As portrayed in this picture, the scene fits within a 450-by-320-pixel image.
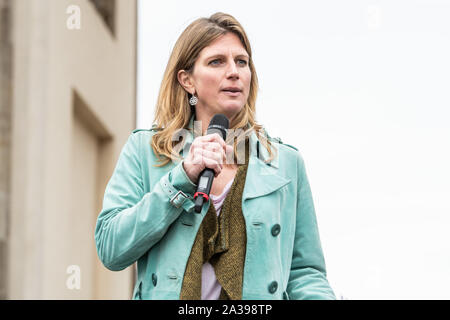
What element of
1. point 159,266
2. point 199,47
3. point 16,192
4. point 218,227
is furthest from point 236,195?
point 16,192

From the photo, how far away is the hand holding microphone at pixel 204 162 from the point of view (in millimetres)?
2264

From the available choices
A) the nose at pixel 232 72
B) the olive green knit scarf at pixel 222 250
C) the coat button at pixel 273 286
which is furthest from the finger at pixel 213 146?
the coat button at pixel 273 286

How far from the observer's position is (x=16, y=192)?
23.9 ft

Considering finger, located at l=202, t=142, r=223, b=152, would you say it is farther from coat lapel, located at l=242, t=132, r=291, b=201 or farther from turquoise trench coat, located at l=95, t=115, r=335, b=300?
coat lapel, located at l=242, t=132, r=291, b=201

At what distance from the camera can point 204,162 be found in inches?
90.0

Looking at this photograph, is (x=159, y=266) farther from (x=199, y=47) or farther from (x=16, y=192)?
(x=16, y=192)

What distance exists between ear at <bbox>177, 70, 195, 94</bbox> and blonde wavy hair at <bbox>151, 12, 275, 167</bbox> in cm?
1

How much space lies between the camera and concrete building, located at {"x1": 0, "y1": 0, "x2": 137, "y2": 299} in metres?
7.27

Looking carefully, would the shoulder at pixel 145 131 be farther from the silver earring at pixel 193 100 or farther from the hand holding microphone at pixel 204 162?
the hand holding microphone at pixel 204 162

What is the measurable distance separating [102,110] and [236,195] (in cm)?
760

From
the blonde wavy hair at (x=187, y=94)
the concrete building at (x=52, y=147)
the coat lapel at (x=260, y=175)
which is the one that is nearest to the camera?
the coat lapel at (x=260, y=175)

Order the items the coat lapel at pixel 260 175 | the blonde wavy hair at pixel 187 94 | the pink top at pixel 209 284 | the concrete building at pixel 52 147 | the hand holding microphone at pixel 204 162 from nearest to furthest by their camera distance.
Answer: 1. the hand holding microphone at pixel 204 162
2. the pink top at pixel 209 284
3. the coat lapel at pixel 260 175
4. the blonde wavy hair at pixel 187 94
5. the concrete building at pixel 52 147

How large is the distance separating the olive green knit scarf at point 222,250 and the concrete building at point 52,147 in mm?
4987

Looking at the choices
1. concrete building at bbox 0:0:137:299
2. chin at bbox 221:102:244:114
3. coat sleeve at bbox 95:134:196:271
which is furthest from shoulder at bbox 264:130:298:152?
concrete building at bbox 0:0:137:299
